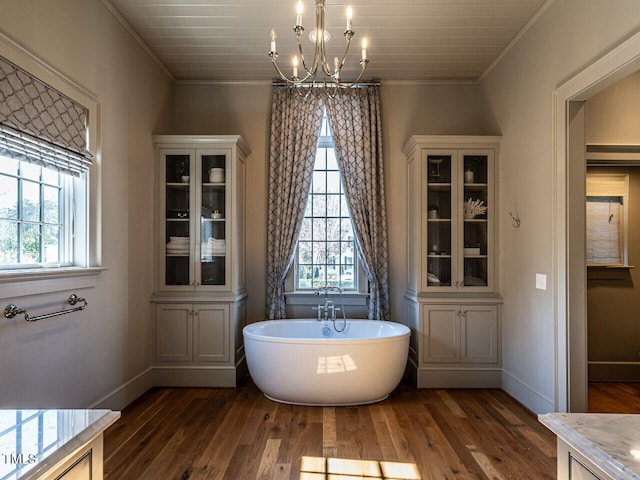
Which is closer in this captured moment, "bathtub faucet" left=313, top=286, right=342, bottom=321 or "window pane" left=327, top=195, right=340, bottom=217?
"bathtub faucet" left=313, top=286, right=342, bottom=321

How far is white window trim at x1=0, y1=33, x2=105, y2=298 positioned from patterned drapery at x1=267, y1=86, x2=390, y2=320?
1730 mm

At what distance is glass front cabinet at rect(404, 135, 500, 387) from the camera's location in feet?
12.6

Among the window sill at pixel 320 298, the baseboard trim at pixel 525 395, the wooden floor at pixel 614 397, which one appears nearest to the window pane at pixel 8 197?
the window sill at pixel 320 298

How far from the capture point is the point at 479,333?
384cm

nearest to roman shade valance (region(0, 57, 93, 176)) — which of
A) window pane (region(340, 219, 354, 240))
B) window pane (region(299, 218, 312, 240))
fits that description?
window pane (region(299, 218, 312, 240))

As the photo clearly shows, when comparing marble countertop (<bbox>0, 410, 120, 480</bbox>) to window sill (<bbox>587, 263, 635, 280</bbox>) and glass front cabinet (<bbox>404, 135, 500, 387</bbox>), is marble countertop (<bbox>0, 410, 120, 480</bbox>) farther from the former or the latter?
window sill (<bbox>587, 263, 635, 280</bbox>)

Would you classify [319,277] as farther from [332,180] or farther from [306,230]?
[332,180]

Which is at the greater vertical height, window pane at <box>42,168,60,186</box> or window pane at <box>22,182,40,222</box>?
window pane at <box>42,168,60,186</box>

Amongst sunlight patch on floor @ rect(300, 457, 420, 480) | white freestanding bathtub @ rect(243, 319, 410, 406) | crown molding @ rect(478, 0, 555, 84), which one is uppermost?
crown molding @ rect(478, 0, 555, 84)

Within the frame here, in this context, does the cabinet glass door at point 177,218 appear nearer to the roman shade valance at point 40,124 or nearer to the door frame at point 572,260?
the roman shade valance at point 40,124

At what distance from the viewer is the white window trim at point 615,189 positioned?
3928mm

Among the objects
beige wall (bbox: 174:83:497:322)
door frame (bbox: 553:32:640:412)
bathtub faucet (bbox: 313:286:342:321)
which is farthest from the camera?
beige wall (bbox: 174:83:497:322)

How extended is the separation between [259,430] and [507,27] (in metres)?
3.58

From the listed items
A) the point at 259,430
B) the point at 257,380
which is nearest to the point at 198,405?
the point at 257,380
